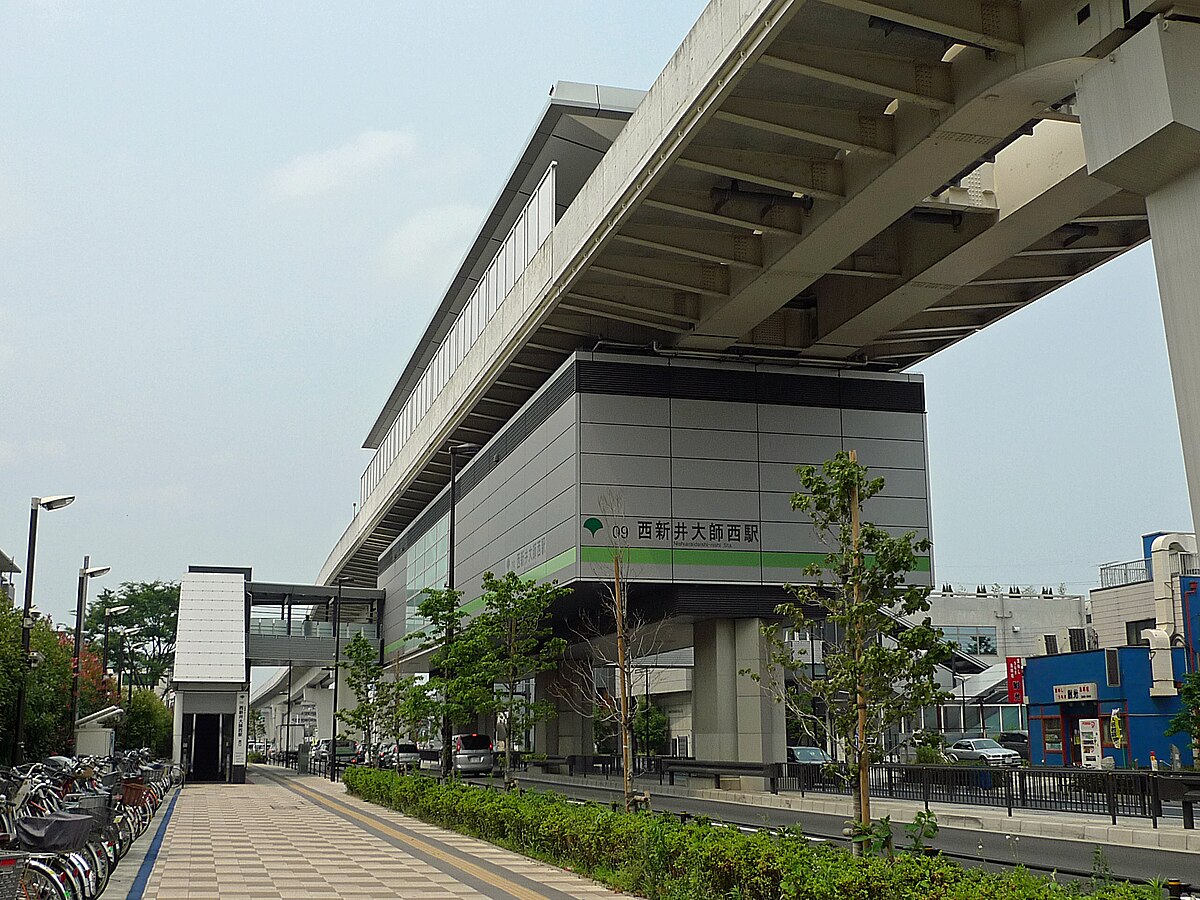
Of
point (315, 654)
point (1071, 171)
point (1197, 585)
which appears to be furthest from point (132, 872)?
point (315, 654)

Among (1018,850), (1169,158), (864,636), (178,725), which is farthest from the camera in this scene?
(178,725)

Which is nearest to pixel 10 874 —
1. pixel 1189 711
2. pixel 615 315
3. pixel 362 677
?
pixel 615 315

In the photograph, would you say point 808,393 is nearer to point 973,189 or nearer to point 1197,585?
point 973,189

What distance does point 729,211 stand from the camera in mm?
25375

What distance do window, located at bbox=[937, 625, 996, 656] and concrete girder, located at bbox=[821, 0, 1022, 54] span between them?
67859mm

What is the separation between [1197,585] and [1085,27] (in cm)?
2928

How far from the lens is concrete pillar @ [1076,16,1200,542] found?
1371 centimetres

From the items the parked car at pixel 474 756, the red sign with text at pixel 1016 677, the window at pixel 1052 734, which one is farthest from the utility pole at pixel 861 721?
the red sign with text at pixel 1016 677

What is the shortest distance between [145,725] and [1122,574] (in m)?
47.7

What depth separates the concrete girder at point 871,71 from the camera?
62.3 ft

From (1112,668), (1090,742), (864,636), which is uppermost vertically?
(1112,668)

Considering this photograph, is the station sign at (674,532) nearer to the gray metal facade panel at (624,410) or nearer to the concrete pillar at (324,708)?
the gray metal facade panel at (624,410)

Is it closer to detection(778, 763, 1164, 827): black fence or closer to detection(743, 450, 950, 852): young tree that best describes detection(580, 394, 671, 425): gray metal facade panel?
detection(778, 763, 1164, 827): black fence

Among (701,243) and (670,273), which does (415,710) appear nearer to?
(670,273)
